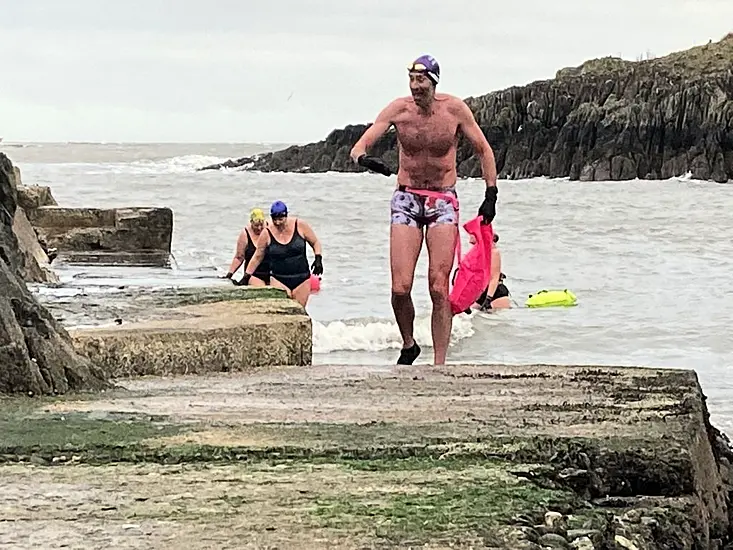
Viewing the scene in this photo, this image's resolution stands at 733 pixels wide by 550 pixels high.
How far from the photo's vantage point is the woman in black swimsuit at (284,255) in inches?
523

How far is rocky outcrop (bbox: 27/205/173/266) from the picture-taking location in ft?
47.8

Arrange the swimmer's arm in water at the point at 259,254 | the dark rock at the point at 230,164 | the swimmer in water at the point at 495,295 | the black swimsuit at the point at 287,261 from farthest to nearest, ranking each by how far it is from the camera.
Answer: the dark rock at the point at 230,164, the swimmer in water at the point at 495,295, the black swimsuit at the point at 287,261, the swimmer's arm in water at the point at 259,254

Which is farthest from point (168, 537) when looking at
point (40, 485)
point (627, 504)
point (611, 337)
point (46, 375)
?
point (611, 337)

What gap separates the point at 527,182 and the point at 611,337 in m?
44.4

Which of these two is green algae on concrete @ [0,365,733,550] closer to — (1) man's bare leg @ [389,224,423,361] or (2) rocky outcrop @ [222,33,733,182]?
(1) man's bare leg @ [389,224,423,361]

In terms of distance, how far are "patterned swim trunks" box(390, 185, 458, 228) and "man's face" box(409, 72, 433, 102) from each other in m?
0.50

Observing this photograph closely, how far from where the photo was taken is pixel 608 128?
65.5m

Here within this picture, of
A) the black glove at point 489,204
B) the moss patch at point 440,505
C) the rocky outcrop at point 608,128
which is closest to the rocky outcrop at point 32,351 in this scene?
the moss patch at point 440,505

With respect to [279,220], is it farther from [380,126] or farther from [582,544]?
Result: [582,544]

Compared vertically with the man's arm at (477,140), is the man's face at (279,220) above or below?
below

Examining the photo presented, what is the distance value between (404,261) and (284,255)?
20.0 ft

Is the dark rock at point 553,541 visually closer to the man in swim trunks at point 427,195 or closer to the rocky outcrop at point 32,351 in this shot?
the rocky outcrop at point 32,351

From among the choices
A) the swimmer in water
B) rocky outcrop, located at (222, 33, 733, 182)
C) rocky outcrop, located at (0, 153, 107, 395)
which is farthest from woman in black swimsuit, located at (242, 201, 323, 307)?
rocky outcrop, located at (222, 33, 733, 182)

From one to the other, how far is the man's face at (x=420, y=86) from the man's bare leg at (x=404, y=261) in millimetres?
704
